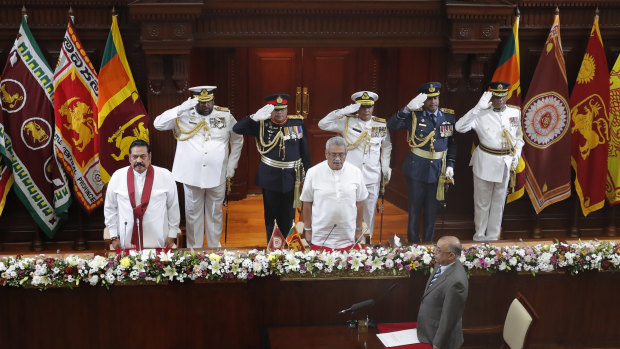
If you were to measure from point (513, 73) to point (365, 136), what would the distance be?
1501mm

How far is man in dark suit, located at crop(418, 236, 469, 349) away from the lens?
4031 millimetres

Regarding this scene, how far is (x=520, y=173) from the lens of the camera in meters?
6.79

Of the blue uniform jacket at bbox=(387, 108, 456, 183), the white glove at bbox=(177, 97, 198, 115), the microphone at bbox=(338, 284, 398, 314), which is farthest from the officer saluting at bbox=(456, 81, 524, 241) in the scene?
the microphone at bbox=(338, 284, 398, 314)

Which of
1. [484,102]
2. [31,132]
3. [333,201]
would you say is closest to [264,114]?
[333,201]

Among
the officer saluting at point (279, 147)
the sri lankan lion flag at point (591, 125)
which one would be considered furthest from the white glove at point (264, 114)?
the sri lankan lion flag at point (591, 125)

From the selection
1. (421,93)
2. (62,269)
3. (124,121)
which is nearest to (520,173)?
(421,93)

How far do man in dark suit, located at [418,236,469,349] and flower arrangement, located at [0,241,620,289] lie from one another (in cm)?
48

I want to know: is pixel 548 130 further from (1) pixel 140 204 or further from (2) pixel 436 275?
(1) pixel 140 204

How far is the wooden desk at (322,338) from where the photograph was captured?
4227 millimetres

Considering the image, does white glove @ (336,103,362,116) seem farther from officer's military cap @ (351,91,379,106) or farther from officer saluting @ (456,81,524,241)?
officer saluting @ (456,81,524,241)

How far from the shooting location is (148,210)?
5.32 meters

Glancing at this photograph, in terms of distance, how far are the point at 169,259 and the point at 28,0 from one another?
2.88 m

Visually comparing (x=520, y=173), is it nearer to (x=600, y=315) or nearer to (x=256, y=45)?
(x=600, y=315)

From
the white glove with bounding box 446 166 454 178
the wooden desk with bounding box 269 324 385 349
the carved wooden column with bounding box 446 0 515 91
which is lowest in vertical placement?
the wooden desk with bounding box 269 324 385 349
